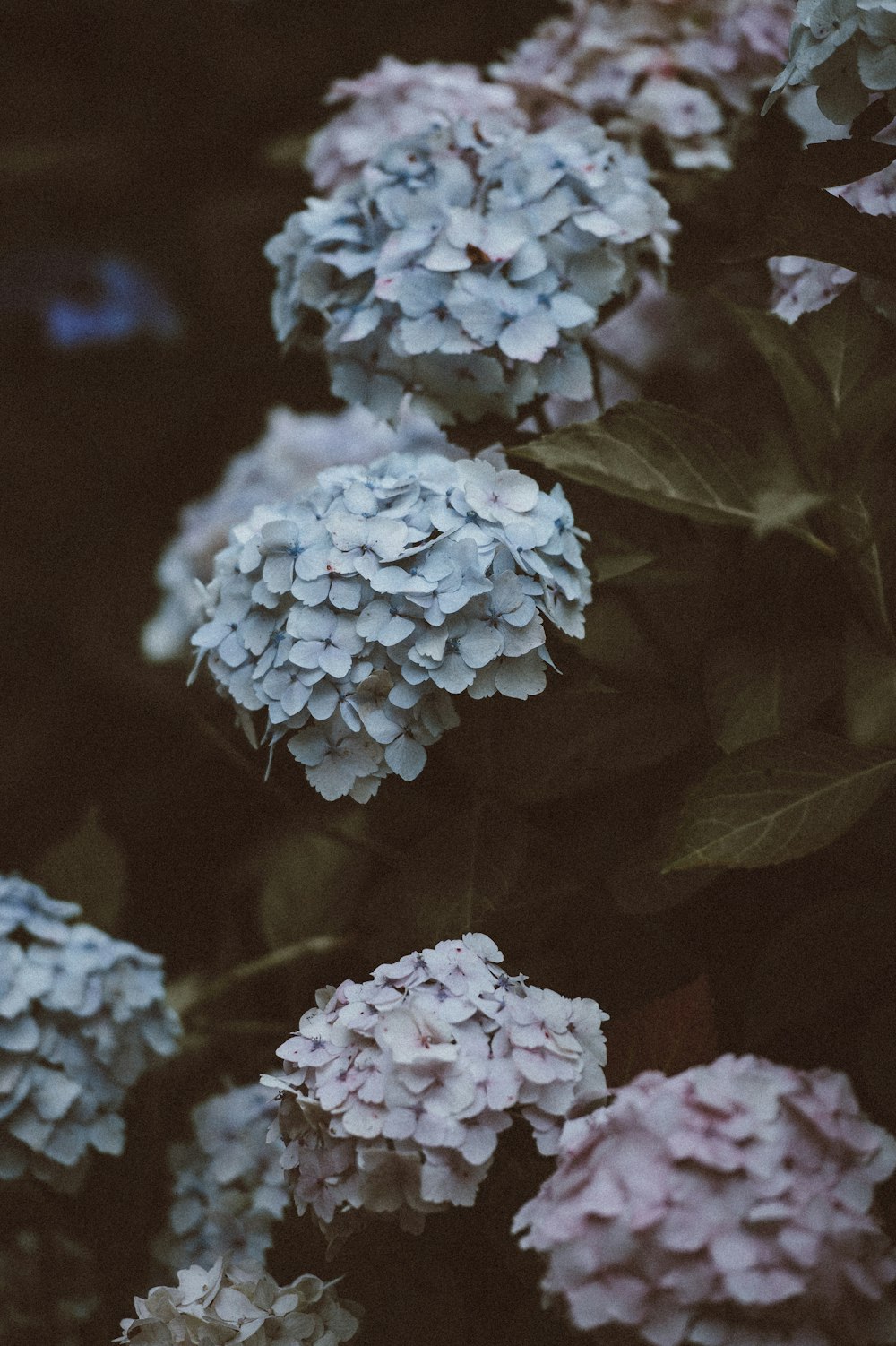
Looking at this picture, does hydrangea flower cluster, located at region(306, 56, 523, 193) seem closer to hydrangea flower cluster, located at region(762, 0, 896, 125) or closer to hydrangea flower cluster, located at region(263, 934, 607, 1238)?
hydrangea flower cluster, located at region(762, 0, 896, 125)

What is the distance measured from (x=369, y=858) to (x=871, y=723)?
27.9 inches

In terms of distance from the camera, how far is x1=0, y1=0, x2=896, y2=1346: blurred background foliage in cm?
89

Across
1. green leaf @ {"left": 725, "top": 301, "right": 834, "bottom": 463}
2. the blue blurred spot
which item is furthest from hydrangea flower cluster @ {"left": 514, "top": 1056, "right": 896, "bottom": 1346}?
the blue blurred spot

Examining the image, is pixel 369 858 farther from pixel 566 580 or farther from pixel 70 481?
pixel 70 481

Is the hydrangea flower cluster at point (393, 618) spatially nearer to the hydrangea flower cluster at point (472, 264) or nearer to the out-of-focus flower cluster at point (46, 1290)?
the hydrangea flower cluster at point (472, 264)

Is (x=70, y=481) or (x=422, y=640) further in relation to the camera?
(x=70, y=481)

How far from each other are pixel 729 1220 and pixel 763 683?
1.31 ft

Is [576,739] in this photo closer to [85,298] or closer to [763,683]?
[763,683]

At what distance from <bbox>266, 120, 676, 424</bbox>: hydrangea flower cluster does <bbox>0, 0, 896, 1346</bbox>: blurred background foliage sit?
0.30ft

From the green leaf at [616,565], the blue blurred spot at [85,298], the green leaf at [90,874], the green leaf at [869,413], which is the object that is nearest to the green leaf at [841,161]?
the green leaf at [869,413]

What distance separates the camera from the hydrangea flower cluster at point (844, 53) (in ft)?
2.80

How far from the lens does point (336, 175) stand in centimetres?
131

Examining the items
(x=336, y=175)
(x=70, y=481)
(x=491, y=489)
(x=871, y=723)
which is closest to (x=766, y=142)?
(x=336, y=175)

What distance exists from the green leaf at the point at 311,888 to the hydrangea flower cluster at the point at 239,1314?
22.6 inches
